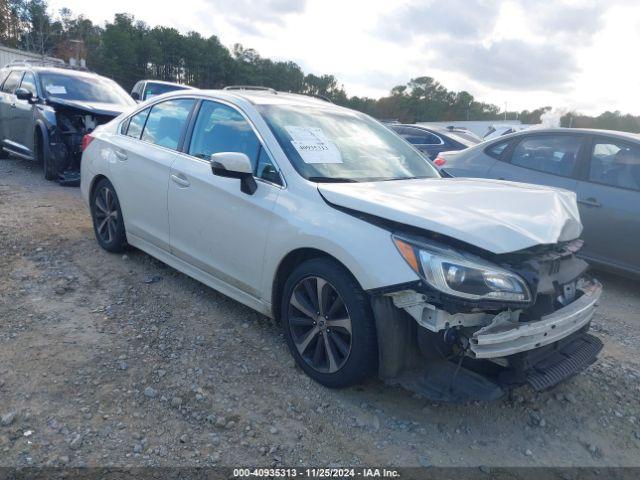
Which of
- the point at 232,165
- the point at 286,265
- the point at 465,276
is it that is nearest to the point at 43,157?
the point at 232,165

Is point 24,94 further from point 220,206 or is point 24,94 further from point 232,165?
point 232,165

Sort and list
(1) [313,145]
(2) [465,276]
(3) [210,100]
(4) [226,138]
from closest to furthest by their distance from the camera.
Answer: (2) [465,276], (1) [313,145], (4) [226,138], (3) [210,100]

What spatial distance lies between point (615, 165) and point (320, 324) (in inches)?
153

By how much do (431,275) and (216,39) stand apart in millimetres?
60742

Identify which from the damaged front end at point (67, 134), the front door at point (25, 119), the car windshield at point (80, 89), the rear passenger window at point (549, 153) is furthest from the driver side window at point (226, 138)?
the front door at point (25, 119)

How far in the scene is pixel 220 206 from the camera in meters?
3.75

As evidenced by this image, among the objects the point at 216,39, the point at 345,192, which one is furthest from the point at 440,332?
the point at 216,39

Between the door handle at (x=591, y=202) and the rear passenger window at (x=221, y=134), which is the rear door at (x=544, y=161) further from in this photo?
the rear passenger window at (x=221, y=134)

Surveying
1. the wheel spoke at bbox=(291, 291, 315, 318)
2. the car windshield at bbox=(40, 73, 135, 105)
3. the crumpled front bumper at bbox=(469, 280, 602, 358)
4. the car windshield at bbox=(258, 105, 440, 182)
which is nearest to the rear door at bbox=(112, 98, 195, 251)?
the car windshield at bbox=(258, 105, 440, 182)

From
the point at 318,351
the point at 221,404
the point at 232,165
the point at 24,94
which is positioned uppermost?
the point at 232,165

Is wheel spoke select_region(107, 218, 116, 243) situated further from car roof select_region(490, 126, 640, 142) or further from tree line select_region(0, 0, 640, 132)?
tree line select_region(0, 0, 640, 132)

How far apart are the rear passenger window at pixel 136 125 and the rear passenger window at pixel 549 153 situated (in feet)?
13.2

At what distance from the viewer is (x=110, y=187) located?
5094mm

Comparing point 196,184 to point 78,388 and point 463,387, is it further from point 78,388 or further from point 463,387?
point 463,387
